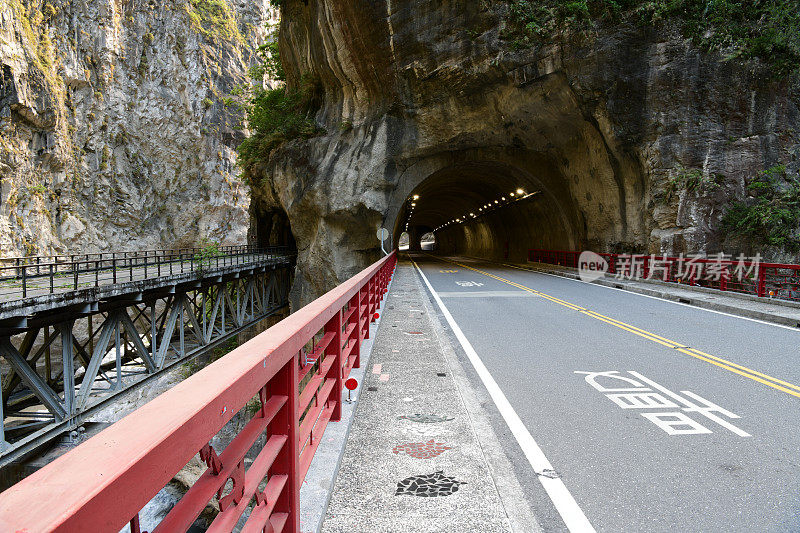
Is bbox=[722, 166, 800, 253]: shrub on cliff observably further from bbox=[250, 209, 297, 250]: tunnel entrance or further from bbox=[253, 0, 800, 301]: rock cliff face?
bbox=[250, 209, 297, 250]: tunnel entrance

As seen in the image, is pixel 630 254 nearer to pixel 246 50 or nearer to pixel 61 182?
pixel 61 182

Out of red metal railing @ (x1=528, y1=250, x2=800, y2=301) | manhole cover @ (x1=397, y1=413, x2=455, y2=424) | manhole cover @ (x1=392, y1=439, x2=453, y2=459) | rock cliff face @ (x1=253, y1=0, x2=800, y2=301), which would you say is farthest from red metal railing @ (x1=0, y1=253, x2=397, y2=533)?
rock cliff face @ (x1=253, y1=0, x2=800, y2=301)

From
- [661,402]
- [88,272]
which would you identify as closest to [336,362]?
[661,402]

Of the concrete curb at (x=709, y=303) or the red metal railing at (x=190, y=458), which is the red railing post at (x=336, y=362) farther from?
the concrete curb at (x=709, y=303)

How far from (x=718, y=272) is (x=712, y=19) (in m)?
11.2

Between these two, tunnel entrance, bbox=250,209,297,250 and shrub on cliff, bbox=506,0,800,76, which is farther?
tunnel entrance, bbox=250,209,297,250

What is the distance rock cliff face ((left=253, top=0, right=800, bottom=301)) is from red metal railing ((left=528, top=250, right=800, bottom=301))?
0.80 meters

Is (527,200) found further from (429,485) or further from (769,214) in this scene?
(429,485)

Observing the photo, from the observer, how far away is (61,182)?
3941cm

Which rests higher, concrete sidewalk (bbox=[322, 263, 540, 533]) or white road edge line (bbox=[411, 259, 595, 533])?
concrete sidewalk (bbox=[322, 263, 540, 533])

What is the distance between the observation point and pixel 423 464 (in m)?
3.48

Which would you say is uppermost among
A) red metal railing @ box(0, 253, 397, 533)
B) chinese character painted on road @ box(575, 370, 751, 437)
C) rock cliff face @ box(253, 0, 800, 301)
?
rock cliff face @ box(253, 0, 800, 301)

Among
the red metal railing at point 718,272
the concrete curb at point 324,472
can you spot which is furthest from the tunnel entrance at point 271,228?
the concrete curb at point 324,472

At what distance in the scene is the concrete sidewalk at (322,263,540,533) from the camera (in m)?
2.78
